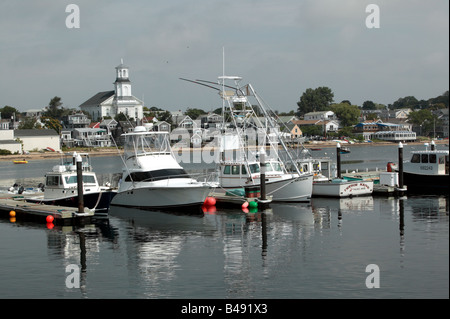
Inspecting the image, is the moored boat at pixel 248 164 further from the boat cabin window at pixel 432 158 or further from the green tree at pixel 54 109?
the green tree at pixel 54 109

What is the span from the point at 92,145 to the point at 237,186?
114029 mm

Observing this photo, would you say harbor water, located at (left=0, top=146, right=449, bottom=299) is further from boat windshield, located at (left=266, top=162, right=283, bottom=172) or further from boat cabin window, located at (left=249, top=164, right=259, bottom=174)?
boat windshield, located at (left=266, top=162, right=283, bottom=172)

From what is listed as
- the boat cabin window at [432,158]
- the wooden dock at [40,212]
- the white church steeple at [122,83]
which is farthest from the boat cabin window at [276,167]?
the white church steeple at [122,83]

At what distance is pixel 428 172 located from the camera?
47.1m

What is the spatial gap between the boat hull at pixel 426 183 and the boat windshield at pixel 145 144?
19.5 m

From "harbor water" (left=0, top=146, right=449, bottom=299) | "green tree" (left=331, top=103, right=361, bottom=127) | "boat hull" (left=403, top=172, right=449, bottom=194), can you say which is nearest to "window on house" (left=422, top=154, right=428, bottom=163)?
"boat hull" (left=403, top=172, right=449, bottom=194)

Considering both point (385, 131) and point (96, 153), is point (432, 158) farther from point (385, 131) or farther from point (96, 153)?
point (385, 131)

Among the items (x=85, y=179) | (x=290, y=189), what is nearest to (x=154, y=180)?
(x=85, y=179)

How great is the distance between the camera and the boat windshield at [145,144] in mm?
40719

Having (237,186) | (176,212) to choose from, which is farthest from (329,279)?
(237,186)

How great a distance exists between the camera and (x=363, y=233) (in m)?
30.0

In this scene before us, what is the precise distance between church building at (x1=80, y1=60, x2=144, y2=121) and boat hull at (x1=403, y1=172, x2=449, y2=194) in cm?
13345

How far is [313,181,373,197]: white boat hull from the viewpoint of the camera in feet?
143
